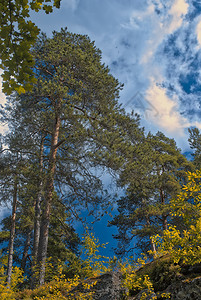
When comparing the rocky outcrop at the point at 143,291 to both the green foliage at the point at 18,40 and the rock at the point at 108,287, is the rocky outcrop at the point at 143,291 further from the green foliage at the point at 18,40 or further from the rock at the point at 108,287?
the green foliage at the point at 18,40

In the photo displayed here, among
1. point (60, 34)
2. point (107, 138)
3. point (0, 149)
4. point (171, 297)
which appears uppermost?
point (60, 34)

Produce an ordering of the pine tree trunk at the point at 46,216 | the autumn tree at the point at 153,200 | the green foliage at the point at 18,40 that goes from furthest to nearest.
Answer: the autumn tree at the point at 153,200, the pine tree trunk at the point at 46,216, the green foliage at the point at 18,40

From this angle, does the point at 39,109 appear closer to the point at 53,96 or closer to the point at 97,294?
the point at 53,96

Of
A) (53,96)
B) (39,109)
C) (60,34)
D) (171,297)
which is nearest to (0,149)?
(39,109)

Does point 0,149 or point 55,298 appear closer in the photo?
point 55,298

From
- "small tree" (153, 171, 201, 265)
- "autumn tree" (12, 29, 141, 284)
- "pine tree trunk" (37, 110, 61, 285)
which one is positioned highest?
"autumn tree" (12, 29, 141, 284)

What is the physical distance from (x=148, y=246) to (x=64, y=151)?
9.03m

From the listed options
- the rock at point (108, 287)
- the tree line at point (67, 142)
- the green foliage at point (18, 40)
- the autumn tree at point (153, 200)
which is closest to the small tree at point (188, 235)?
the rock at point (108, 287)

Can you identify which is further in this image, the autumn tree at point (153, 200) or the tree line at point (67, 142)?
the autumn tree at point (153, 200)

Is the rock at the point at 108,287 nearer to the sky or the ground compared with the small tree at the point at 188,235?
nearer to the ground

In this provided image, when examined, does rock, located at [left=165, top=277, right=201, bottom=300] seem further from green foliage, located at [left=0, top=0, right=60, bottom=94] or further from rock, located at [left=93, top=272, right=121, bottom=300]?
green foliage, located at [left=0, top=0, right=60, bottom=94]

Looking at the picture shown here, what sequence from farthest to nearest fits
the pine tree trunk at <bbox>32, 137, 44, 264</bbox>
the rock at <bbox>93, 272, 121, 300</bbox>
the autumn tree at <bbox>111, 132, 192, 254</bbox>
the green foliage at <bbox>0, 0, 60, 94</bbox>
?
the autumn tree at <bbox>111, 132, 192, 254</bbox> → the pine tree trunk at <bbox>32, 137, 44, 264</bbox> → the rock at <bbox>93, 272, 121, 300</bbox> → the green foliage at <bbox>0, 0, 60, 94</bbox>

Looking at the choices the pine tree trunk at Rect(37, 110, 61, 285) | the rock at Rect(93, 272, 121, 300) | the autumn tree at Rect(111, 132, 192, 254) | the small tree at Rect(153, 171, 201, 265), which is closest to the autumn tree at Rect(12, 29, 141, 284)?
the pine tree trunk at Rect(37, 110, 61, 285)

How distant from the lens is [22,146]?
29.2ft
